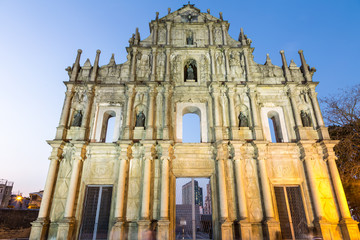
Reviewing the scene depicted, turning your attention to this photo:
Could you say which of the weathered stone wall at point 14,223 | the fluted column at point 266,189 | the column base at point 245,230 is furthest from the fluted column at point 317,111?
the weathered stone wall at point 14,223

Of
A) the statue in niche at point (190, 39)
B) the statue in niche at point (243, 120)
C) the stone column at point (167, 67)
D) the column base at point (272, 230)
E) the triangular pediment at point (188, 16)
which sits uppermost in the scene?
the triangular pediment at point (188, 16)

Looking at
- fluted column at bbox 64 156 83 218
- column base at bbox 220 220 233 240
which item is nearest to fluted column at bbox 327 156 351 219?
column base at bbox 220 220 233 240

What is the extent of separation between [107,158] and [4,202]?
3881 centimetres

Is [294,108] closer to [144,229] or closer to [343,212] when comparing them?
[343,212]

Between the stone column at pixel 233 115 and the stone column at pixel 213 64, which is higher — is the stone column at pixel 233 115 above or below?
below

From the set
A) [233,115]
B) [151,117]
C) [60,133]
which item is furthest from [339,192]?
[60,133]

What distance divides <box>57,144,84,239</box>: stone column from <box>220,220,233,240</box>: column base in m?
6.87

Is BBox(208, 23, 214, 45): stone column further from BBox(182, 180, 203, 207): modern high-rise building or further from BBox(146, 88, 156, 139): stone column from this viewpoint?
BBox(182, 180, 203, 207): modern high-rise building

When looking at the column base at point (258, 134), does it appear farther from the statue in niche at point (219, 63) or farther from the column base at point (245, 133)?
the statue in niche at point (219, 63)

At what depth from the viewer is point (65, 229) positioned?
1046 cm

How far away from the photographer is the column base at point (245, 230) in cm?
1021

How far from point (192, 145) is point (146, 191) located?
3.33 meters

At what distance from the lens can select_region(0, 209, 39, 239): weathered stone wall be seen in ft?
66.0

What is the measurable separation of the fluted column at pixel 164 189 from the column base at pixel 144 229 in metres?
0.73
